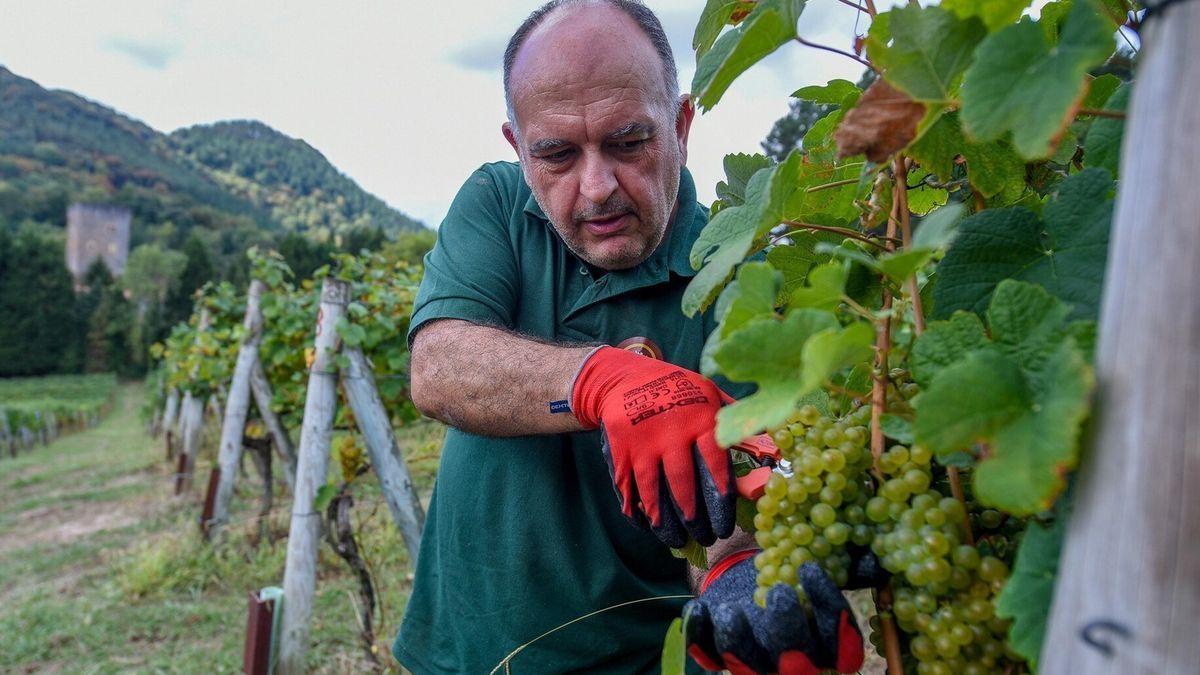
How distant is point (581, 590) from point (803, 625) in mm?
1483

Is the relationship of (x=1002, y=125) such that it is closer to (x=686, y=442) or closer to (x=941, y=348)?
(x=941, y=348)

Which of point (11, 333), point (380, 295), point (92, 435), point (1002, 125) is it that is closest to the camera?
point (1002, 125)

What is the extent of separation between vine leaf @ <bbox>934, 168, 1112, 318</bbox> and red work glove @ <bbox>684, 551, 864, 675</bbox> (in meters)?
0.32

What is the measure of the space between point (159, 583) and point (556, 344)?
249 inches

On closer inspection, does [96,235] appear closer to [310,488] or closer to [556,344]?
[310,488]

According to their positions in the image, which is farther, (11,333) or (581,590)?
(11,333)

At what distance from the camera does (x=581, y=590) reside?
2197 mm

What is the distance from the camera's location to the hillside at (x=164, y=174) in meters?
87.3

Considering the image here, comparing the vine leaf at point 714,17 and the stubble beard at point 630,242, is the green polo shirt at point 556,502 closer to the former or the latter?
the stubble beard at point 630,242

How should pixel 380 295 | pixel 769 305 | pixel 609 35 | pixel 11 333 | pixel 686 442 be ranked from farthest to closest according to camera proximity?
pixel 11 333, pixel 380 295, pixel 609 35, pixel 686 442, pixel 769 305

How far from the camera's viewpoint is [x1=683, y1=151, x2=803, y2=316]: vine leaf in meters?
0.81

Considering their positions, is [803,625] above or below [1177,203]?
below

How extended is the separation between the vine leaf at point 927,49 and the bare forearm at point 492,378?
37.1 inches

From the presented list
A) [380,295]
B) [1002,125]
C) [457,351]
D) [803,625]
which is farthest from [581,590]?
[380,295]
